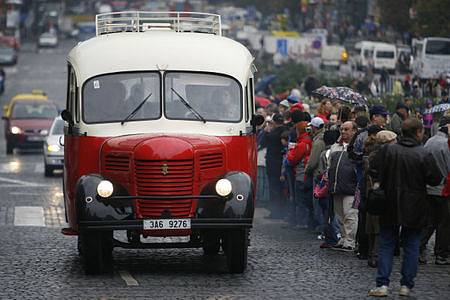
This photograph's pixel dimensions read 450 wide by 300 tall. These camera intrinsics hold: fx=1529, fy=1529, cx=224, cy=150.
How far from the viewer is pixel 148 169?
1527 cm

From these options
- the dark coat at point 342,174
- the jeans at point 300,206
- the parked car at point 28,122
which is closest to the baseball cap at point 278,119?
the jeans at point 300,206

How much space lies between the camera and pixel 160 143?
1534cm

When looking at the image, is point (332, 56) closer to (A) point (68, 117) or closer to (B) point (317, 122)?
(B) point (317, 122)

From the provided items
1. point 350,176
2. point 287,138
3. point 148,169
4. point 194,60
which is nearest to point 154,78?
point 194,60

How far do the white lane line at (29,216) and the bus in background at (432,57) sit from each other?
5159cm

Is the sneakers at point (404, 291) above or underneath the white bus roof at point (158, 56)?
underneath

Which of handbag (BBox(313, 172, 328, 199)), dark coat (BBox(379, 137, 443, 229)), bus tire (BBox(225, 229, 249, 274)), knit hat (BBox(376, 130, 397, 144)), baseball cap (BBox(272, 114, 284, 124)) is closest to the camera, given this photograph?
dark coat (BBox(379, 137, 443, 229))

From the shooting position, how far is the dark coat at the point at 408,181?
13773 mm

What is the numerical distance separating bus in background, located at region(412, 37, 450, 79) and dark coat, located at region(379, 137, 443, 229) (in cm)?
6206

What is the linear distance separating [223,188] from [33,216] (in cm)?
929

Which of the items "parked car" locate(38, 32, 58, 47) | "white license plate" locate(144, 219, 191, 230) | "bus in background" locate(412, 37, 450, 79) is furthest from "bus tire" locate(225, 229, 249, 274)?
"parked car" locate(38, 32, 58, 47)

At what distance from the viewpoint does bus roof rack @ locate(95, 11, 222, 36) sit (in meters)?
18.1

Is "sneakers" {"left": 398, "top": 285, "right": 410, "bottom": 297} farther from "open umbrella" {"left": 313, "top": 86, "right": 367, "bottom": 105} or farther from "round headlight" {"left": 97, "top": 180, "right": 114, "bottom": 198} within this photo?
"open umbrella" {"left": 313, "top": 86, "right": 367, "bottom": 105}

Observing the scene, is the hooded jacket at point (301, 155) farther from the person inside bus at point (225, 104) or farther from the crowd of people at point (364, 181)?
the person inside bus at point (225, 104)
